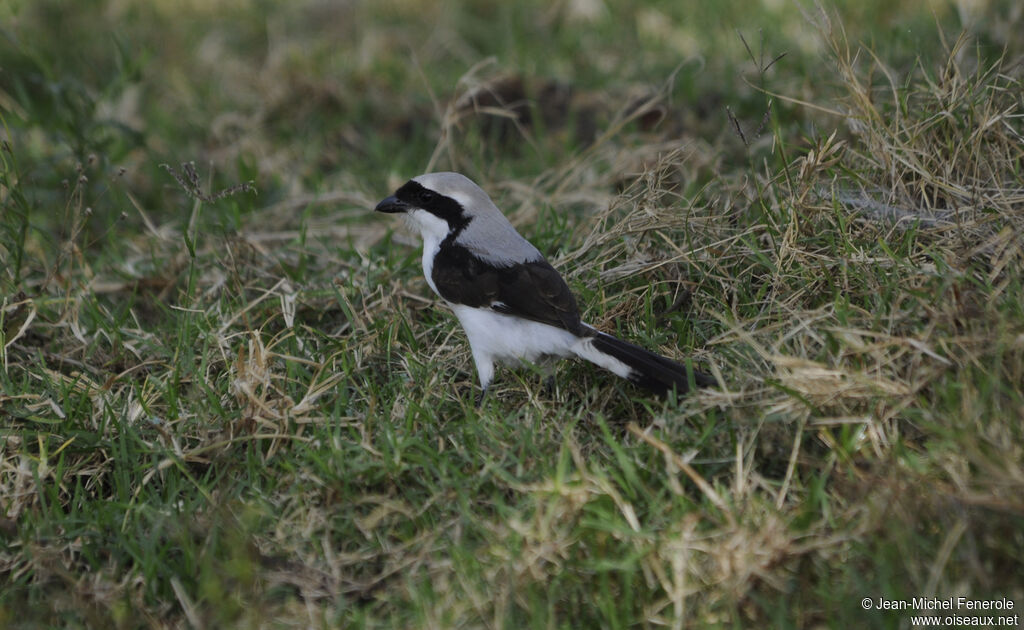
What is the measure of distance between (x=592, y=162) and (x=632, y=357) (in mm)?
2129

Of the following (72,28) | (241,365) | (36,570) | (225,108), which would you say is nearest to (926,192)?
(241,365)

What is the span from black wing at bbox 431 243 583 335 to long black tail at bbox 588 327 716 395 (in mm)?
232

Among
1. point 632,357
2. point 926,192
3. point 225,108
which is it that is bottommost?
point 225,108

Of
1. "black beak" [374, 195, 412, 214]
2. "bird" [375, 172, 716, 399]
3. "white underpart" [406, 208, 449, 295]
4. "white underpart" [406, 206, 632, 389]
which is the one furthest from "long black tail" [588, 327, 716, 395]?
"black beak" [374, 195, 412, 214]

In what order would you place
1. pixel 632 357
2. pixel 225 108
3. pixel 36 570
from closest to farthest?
1. pixel 36 570
2. pixel 632 357
3. pixel 225 108

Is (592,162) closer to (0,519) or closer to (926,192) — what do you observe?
(926,192)

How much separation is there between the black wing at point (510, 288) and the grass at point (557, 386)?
28 centimetres

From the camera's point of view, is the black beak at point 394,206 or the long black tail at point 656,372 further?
the black beak at point 394,206

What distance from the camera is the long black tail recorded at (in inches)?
126

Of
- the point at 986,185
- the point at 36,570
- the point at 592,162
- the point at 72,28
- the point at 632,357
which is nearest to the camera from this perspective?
the point at 36,570

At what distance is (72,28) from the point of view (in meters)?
7.63

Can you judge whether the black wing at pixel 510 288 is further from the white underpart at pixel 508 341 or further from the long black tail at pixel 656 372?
Answer: the long black tail at pixel 656 372

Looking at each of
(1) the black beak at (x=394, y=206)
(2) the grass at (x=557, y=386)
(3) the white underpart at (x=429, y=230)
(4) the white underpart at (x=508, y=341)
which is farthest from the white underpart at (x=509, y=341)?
(1) the black beak at (x=394, y=206)

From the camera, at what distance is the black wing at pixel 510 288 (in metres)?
3.54
